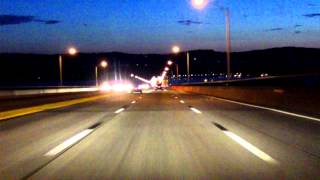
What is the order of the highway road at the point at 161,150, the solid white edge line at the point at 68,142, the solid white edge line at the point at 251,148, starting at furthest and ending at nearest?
1. the solid white edge line at the point at 68,142
2. the solid white edge line at the point at 251,148
3. the highway road at the point at 161,150

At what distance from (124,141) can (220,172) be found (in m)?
4.67

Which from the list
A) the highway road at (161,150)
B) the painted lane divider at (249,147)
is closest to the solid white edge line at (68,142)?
the highway road at (161,150)

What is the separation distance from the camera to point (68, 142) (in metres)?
12.5

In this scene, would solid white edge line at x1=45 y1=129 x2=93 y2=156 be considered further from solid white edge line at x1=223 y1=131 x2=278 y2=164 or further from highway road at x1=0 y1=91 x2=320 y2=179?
solid white edge line at x1=223 y1=131 x2=278 y2=164

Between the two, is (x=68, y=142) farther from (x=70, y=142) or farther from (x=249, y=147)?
(x=249, y=147)

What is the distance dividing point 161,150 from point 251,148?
197 centimetres

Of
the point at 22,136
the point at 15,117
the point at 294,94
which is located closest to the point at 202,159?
the point at 22,136

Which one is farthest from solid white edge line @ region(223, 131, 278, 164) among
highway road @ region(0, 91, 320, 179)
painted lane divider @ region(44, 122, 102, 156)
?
painted lane divider @ region(44, 122, 102, 156)

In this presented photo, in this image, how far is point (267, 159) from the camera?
32.0ft

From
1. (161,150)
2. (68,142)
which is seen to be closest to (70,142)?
(68,142)

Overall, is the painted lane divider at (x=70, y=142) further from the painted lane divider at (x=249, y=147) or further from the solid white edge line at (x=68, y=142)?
the painted lane divider at (x=249, y=147)

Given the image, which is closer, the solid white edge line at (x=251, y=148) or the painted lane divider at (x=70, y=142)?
the solid white edge line at (x=251, y=148)

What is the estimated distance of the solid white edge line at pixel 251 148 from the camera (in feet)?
32.0

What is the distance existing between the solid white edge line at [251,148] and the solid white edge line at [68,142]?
393 centimetres
